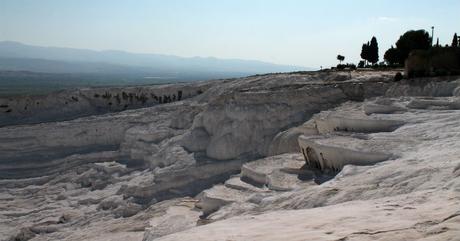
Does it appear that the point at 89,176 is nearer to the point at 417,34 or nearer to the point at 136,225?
the point at 136,225

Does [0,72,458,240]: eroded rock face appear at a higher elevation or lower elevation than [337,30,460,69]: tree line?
lower

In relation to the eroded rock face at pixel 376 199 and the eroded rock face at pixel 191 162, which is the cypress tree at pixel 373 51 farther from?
the eroded rock face at pixel 376 199

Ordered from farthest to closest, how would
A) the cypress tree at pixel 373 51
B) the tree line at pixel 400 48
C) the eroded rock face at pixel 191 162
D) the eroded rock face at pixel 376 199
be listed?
the cypress tree at pixel 373 51 < the tree line at pixel 400 48 < the eroded rock face at pixel 191 162 < the eroded rock face at pixel 376 199

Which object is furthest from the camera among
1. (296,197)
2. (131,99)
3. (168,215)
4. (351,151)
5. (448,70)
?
(131,99)

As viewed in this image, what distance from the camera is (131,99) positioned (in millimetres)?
44156

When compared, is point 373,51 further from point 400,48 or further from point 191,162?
point 191,162

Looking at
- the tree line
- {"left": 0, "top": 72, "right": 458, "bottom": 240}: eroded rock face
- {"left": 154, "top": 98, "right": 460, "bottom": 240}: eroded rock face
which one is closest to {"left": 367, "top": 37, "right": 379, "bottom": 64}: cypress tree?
the tree line

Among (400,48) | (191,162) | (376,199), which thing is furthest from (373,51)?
(376,199)

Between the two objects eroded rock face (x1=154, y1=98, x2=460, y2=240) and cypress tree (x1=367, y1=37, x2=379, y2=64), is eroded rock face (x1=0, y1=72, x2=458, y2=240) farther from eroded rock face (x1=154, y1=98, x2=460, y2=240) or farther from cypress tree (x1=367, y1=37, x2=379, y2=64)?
cypress tree (x1=367, y1=37, x2=379, y2=64)

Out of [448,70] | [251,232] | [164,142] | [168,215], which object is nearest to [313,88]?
[448,70]

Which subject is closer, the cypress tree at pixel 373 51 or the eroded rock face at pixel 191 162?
the eroded rock face at pixel 191 162

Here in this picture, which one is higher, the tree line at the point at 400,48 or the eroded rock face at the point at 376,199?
the tree line at the point at 400,48

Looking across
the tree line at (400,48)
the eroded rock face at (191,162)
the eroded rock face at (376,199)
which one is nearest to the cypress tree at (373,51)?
the tree line at (400,48)

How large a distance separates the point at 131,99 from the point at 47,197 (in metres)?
18.2
